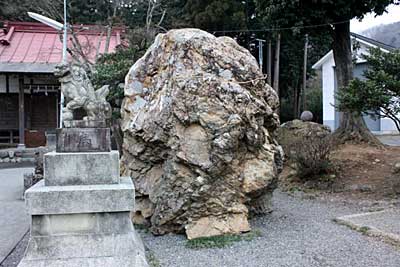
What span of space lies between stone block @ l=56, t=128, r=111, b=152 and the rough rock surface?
7377 mm

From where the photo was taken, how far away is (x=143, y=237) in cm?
571

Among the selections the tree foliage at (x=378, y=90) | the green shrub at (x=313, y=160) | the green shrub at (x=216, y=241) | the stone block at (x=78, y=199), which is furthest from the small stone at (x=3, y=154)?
the stone block at (x=78, y=199)

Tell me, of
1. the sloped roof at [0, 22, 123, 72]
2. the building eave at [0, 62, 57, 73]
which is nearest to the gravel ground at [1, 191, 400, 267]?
the building eave at [0, 62, 57, 73]

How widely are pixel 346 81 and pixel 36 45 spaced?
506 inches

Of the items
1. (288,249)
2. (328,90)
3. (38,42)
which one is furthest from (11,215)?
(328,90)

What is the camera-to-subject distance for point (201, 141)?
18.1 ft

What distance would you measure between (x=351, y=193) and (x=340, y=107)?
5.77 feet

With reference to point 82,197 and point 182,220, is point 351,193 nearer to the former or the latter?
point 182,220

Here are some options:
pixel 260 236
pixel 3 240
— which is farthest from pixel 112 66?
pixel 260 236

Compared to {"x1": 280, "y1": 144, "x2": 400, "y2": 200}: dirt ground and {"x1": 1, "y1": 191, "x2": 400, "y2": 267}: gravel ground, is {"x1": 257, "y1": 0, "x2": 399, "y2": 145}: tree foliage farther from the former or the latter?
{"x1": 1, "y1": 191, "x2": 400, "y2": 267}: gravel ground

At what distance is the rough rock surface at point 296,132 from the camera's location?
37.6ft

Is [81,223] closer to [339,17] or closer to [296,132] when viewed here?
[296,132]

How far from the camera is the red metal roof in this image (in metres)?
16.1

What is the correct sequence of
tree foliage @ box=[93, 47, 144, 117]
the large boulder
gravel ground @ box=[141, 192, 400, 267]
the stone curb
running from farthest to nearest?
tree foliage @ box=[93, 47, 144, 117] → the large boulder → the stone curb → gravel ground @ box=[141, 192, 400, 267]
